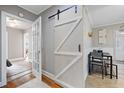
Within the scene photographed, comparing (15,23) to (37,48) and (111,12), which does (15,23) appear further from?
(111,12)

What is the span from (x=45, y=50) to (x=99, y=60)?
73.0 inches

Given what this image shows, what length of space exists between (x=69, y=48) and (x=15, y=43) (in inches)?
194

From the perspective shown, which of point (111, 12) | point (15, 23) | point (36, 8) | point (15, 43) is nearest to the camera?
point (111, 12)

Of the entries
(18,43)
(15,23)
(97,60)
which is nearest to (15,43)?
(18,43)

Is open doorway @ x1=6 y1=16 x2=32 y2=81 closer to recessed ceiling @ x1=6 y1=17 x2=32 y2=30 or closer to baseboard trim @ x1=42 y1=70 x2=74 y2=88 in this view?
recessed ceiling @ x1=6 y1=17 x2=32 y2=30

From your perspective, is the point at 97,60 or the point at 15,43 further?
the point at 15,43

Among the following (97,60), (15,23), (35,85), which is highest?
(15,23)

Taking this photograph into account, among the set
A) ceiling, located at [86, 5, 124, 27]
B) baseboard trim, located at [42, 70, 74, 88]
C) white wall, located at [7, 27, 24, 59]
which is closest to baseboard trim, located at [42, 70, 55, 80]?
baseboard trim, located at [42, 70, 74, 88]

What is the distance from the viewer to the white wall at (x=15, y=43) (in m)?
5.40

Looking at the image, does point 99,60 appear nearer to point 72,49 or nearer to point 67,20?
point 72,49

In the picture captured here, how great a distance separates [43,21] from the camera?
2.96 meters

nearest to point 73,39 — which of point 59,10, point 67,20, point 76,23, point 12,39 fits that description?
point 76,23

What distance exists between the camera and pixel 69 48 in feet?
6.68

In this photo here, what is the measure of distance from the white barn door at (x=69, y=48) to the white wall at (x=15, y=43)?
426 centimetres
